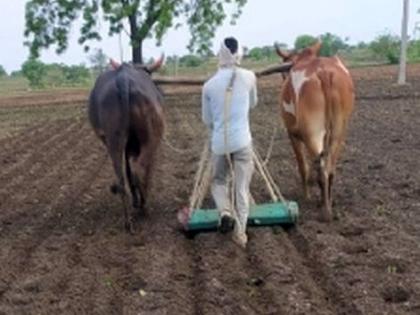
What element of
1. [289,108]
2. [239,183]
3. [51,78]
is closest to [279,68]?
[289,108]

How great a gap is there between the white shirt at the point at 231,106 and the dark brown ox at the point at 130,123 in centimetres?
101

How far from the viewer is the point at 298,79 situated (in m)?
8.99

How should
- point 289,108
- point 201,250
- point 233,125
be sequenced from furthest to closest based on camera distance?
point 289,108
point 233,125
point 201,250

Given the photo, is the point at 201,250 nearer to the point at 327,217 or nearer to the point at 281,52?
the point at 327,217

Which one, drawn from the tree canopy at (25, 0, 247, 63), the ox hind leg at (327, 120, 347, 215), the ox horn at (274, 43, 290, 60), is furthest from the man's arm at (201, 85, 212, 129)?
the tree canopy at (25, 0, 247, 63)

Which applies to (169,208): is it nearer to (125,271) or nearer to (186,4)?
(125,271)

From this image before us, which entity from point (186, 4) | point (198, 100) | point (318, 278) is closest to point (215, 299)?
point (318, 278)

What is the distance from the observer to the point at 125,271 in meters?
7.23

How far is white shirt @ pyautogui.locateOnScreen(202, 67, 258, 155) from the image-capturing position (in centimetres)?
788

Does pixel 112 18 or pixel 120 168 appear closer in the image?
pixel 120 168

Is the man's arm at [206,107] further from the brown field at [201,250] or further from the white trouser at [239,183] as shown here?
the brown field at [201,250]

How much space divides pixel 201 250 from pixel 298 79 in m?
2.25

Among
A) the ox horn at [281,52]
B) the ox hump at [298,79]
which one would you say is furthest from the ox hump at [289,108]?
the ox horn at [281,52]

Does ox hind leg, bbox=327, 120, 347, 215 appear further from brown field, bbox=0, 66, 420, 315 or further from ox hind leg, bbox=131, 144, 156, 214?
ox hind leg, bbox=131, 144, 156, 214
